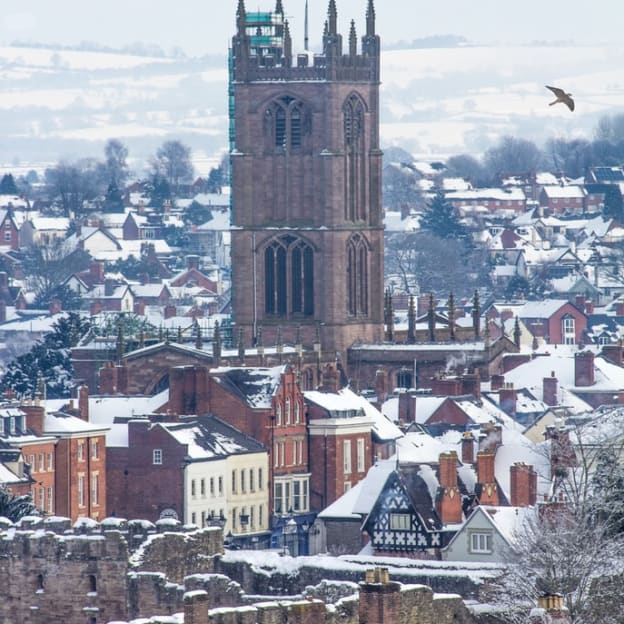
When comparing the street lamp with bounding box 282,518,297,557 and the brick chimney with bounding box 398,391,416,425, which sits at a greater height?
the brick chimney with bounding box 398,391,416,425

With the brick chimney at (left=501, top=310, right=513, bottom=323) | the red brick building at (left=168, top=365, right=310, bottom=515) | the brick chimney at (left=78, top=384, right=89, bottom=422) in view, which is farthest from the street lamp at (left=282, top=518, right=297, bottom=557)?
the brick chimney at (left=501, top=310, right=513, bottom=323)

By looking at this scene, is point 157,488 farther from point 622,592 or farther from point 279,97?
point 622,592

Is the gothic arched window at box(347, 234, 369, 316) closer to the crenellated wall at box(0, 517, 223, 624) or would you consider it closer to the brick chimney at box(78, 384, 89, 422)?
the brick chimney at box(78, 384, 89, 422)

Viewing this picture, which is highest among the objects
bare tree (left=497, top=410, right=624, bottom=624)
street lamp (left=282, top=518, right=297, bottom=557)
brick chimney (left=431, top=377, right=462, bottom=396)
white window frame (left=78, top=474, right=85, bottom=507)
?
bare tree (left=497, top=410, right=624, bottom=624)

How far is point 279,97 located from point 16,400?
24.1 metres

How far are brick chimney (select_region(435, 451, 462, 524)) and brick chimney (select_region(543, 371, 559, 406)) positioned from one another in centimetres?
3755

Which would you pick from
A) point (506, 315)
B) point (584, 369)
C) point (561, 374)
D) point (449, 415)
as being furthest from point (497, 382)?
point (506, 315)

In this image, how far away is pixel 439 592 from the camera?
59656mm

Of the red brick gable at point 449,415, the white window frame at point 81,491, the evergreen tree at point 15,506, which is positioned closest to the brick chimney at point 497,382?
the red brick gable at point 449,415

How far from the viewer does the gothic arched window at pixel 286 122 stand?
128 meters

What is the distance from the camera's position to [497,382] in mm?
119438

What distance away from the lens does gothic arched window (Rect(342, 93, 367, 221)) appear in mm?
129250

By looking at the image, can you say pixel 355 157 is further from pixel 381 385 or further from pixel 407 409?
pixel 407 409

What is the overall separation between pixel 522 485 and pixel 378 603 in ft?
91.8
